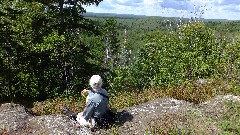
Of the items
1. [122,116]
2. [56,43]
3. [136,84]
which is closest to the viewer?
[122,116]

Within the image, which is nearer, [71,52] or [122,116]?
[122,116]

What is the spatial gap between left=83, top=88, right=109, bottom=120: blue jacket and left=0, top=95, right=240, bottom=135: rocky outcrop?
1.54 ft

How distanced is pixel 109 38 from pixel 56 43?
167ft

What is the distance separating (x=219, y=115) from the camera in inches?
429

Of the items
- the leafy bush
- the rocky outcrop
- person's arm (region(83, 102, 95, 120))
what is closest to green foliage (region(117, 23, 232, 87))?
the leafy bush

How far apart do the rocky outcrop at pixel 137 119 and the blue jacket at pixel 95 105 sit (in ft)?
1.54

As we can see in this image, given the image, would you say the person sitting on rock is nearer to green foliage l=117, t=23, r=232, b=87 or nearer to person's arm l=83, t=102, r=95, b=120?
person's arm l=83, t=102, r=95, b=120

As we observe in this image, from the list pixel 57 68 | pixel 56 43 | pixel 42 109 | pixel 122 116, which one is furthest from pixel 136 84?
pixel 122 116

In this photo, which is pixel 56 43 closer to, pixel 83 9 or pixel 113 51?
pixel 83 9

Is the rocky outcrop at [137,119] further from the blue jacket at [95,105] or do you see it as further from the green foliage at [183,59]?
the green foliage at [183,59]

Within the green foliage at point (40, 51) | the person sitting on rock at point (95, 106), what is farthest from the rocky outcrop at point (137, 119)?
the green foliage at point (40, 51)

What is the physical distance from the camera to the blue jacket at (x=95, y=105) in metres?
10.4

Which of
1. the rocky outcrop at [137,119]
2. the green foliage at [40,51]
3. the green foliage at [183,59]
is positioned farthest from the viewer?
the green foliage at [183,59]

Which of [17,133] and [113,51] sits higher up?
[17,133]
